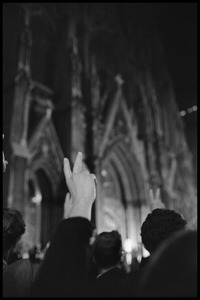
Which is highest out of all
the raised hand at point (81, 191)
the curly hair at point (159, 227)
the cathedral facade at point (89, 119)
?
the cathedral facade at point (89, 119)

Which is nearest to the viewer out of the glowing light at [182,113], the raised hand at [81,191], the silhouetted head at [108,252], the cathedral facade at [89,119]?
the raised hand at [81,191]

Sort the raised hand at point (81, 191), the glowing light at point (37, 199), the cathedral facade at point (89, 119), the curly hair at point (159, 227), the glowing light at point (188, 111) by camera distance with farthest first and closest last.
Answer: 1. the glowing light at point (188, 111)
2. the glowing light at point (37, 199)
3. the cathedral facade at point (89, 119)
4. the curly hair at point (159, 227)
5. the raised hand at point (81, 191)

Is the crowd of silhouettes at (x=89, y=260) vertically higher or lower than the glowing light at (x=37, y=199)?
lower

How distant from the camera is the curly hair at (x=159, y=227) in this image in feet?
6.61

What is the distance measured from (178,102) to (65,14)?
43.3ft

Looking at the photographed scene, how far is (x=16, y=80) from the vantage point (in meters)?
10.6

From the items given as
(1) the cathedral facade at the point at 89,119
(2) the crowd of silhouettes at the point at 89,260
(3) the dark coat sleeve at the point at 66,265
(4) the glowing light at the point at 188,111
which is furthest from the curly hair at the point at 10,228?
(4) the glowing light at the point at 188,111

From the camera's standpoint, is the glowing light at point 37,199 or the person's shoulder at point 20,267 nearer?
the person's shoulder at point 20,267

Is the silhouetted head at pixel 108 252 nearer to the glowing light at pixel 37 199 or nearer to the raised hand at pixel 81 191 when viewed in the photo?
the raised hand at pixel 81 191

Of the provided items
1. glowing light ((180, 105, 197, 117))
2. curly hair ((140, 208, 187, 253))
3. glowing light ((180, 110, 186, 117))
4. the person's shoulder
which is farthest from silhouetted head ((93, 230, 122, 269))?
glowing light ((180, 110, 186, 117))

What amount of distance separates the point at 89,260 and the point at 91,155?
35.4 feet

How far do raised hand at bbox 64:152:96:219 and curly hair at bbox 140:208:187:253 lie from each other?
2.08ft

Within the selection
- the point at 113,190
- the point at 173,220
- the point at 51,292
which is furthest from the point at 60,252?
the point at 113,190

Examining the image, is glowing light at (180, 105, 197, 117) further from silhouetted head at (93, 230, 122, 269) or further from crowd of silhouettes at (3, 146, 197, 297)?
silhouetted head at (93, 230, 122, 269)
